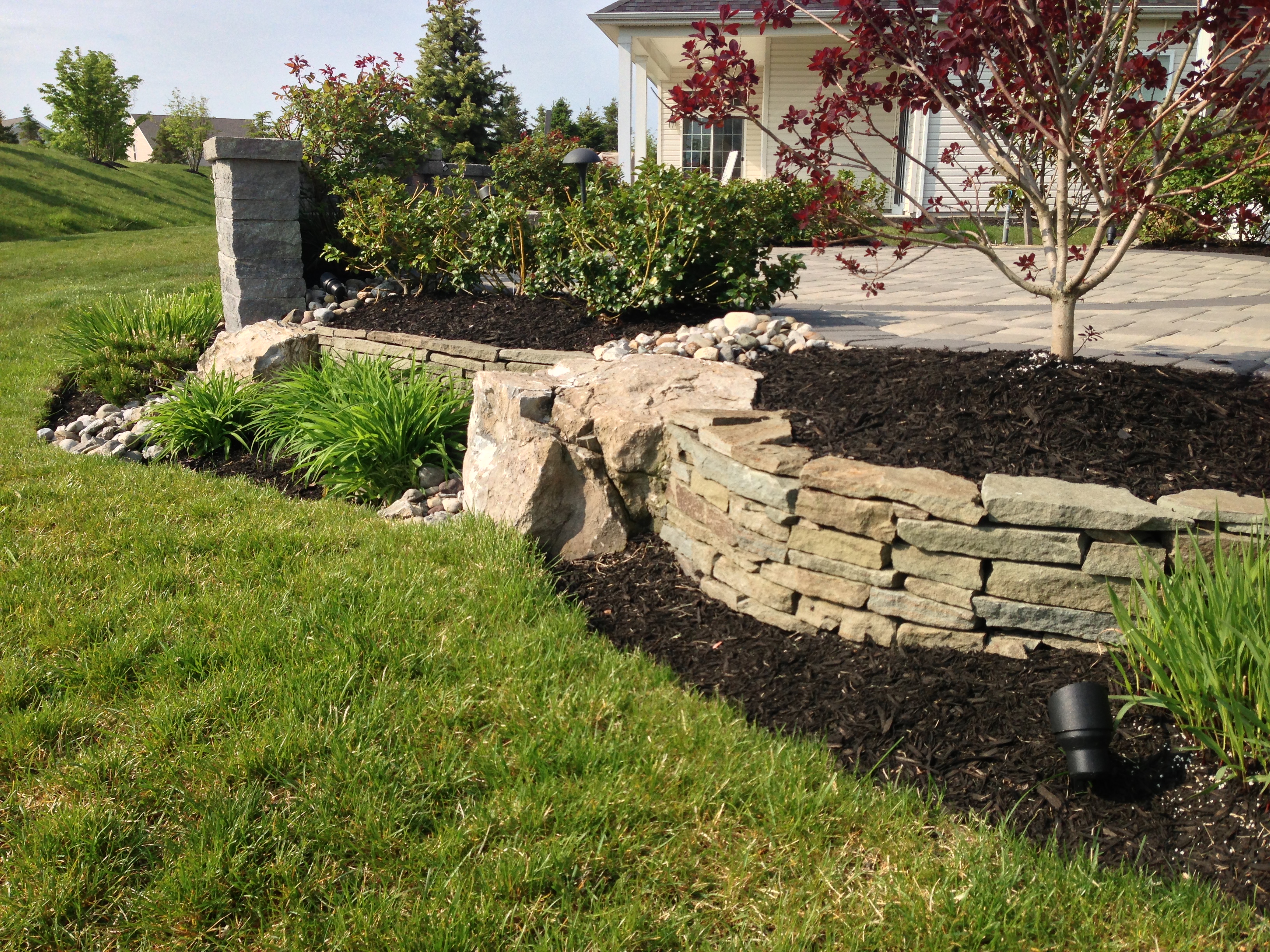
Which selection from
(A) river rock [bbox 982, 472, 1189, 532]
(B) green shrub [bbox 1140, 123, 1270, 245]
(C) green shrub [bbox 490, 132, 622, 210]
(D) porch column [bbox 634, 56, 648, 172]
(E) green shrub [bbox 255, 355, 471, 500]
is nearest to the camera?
(A) river rock [bbox 982, 472, 1189, 532]

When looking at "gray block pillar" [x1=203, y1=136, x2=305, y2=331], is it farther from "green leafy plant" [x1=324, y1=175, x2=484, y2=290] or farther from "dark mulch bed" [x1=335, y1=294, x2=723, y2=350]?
"dark mulch bed" [x1=335, y1=294, x2=723, y2=350]

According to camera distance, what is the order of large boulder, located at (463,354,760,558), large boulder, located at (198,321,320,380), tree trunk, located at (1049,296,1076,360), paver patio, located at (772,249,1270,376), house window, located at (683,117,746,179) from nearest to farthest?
tree trunk, located at (1049,296,1076,360) → large boulder, located at (463,354,760,558) → paver patio, located at (772,249,1270,376) → large boulder, located at (198,321,320,380) → house window, located at (683,117,746,179)

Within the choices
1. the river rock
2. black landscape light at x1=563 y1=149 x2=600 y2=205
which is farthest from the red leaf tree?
black landscape light at x1=563 y1=149 x2=600 y2=205

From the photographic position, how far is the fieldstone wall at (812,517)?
2.59 m

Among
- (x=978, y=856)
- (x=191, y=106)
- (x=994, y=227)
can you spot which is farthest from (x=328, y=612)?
(x=191, y=106)

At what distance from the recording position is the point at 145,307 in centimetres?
714

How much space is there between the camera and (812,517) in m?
2.97

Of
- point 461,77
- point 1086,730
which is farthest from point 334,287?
point 461,77

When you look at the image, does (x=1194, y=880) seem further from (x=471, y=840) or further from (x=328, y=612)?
(x=328, y=612)

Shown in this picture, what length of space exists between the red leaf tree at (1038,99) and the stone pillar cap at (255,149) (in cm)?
389

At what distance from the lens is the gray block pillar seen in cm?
634

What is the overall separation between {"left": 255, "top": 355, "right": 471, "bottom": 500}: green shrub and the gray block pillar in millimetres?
1845

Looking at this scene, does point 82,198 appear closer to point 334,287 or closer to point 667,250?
point 334,287

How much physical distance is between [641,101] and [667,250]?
11.2 meters
